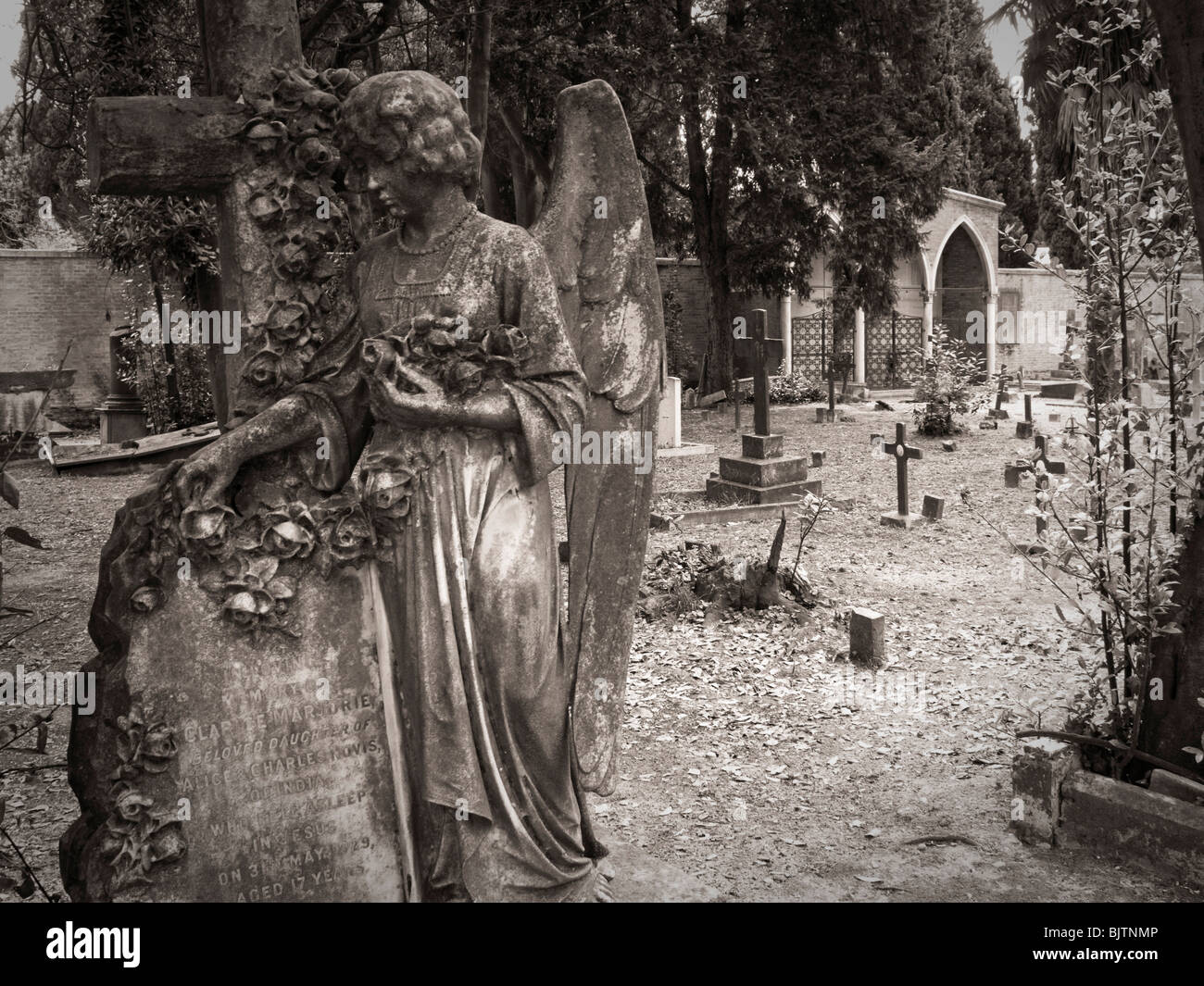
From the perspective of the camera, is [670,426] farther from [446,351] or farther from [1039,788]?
[446,351]

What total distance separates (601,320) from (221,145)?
1196 millimetres

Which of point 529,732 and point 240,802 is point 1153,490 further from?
point 240,802

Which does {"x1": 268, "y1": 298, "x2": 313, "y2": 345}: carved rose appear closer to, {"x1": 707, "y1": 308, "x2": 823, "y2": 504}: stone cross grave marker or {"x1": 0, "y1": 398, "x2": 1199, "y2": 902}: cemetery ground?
{"x1": 0, "y1": 398, "x2": 1199, "y2": 902}: cemetery ground

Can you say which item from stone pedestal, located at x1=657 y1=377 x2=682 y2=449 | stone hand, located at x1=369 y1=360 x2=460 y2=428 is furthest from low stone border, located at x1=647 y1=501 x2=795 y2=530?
stone hand, located at x1=369 y1=360 x2=460 y2=428

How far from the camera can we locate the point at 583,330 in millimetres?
3246

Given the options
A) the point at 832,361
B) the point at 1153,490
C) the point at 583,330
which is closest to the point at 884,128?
the point at 832,361

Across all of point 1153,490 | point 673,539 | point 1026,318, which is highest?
point 1026,318

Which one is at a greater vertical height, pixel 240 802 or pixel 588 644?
pixel 588 644

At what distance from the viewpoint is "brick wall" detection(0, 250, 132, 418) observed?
840 inches

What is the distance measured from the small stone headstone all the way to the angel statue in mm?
4181

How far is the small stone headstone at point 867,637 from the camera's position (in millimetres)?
7059

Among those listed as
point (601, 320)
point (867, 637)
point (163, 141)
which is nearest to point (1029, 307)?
point (867, 637)

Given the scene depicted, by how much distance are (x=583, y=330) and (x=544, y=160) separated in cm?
1344

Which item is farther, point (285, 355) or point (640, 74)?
point (640, 74)
